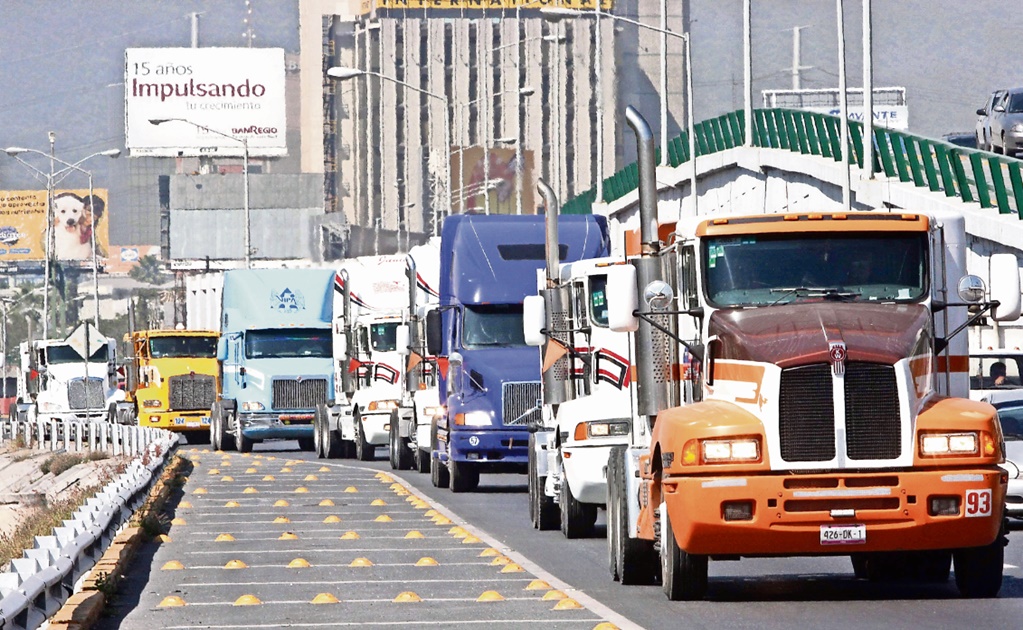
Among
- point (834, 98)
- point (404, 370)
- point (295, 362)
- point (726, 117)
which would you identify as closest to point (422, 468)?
point (404, 370)

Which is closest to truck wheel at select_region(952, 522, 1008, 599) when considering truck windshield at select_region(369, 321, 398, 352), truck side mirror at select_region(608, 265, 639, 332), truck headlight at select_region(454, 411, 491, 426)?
truck side mirror at select_region(608, 265, 639, 332)

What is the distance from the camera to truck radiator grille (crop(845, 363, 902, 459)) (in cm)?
1427

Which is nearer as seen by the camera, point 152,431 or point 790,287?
point 790,287

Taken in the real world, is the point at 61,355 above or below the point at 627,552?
above

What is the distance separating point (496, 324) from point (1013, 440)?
27.8 feet

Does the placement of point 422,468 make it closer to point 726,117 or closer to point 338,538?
point 338,538

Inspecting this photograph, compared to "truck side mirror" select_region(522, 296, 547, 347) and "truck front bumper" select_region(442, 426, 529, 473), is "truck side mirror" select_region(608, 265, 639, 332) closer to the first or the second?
"truck side mirror" select_region(522, 296, 547, 347)

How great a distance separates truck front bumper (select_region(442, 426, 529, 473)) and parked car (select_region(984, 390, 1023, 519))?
6903mm

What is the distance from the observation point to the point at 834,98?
382ft

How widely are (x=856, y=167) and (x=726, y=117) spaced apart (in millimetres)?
11752

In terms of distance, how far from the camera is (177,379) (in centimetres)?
5784

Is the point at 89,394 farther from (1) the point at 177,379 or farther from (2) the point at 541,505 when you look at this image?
(2) the point at 541,505

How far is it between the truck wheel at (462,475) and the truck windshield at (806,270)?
14.7m

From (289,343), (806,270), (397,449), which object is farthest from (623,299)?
(289,343)
